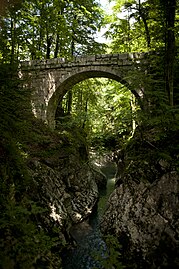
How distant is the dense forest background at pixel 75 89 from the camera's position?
2.44 m

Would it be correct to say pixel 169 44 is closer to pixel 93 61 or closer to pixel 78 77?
pixel 93 61

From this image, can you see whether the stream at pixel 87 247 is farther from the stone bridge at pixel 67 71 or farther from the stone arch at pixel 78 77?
the stone arch at pixel 78 77

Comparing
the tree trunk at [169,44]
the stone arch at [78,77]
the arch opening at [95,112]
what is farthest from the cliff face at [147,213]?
the stone arch at [78,77]

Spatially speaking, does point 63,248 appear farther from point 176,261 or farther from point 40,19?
point 40,19

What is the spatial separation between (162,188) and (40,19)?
835 cm

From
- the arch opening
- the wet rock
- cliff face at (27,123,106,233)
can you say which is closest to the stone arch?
the arch opening

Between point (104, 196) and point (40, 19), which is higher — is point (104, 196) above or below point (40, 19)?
below

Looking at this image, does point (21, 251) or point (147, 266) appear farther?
point (147, 266)

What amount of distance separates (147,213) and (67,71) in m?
6.37

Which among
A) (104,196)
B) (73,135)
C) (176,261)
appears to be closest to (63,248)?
(176,261)

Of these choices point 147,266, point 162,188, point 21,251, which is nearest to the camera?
point 21,251

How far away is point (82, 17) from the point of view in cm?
1090

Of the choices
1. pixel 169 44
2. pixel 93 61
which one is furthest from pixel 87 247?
pixel 93 61

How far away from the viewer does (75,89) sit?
1232 centimetres
